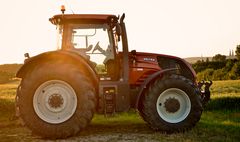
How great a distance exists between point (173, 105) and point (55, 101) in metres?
2.87

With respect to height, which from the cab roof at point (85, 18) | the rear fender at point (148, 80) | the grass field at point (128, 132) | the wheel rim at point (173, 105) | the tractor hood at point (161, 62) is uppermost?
the cab roof at point (85, 18)

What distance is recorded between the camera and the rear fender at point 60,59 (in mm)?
9352

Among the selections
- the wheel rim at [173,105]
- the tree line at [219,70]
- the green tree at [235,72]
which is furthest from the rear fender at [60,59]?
the green tree at [235,72]

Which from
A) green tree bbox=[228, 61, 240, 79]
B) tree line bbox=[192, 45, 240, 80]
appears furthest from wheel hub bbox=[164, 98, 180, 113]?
green tree bbox=[228, 61, 240, 79]

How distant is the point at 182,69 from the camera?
11086 millimetres

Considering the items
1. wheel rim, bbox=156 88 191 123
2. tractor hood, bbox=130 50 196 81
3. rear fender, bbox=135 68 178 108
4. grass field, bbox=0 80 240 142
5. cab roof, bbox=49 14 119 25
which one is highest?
cab roof, bbox=49 14 119 25

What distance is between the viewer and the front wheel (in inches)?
390

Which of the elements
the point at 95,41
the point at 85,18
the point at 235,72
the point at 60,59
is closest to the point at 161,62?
the point at 95,41

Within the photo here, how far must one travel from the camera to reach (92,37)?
32.7 feet

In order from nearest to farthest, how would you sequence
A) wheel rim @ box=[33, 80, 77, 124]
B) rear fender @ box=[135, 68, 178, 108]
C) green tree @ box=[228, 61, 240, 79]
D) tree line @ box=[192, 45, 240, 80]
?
wheel rim @ box=[33, 80, 77, 124] → rear fender @ box=[135, 68, 178, 108] → green tree @ box=[228, 61, 240, 79] → tree line @ box=[192, 45, 240, 80]

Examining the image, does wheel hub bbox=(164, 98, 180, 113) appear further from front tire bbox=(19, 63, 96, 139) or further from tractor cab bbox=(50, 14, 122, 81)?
front tire bbox=(19, 63, 96, 139)

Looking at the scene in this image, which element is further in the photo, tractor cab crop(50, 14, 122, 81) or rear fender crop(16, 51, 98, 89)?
tractor cab crop(50, 14, 122, 81)

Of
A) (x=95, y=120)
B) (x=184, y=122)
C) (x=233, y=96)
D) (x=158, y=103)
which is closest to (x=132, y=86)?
(x=158, y=103)

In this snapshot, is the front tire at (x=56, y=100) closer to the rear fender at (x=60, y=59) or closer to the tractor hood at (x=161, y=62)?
the rear fender at (x=60, y=59)
